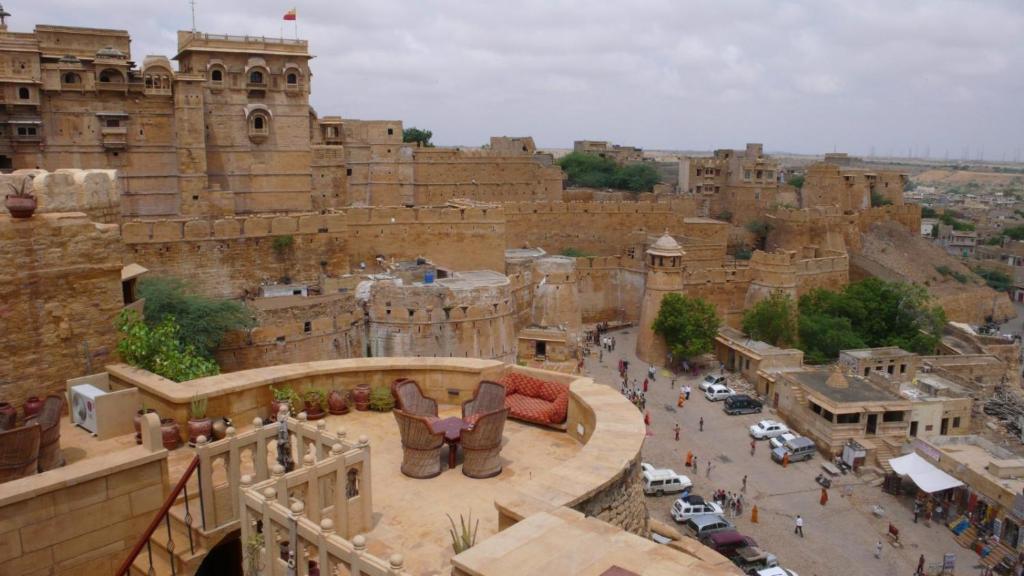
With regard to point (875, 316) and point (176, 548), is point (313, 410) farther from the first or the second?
point (875, 316)

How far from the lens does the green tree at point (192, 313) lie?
43.4ft

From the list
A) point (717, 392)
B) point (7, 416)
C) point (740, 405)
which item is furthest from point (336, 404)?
point (717, 392)

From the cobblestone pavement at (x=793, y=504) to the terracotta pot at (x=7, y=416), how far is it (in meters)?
14.0

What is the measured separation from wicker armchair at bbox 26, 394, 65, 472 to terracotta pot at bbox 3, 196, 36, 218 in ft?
5.61

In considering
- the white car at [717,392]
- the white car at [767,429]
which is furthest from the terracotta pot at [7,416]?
the white car at [717,392]

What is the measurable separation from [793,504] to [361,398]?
15106mm

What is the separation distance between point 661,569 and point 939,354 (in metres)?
33.5

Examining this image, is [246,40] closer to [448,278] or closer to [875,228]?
[448,278]

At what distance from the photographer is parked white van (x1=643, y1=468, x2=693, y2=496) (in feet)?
60.3

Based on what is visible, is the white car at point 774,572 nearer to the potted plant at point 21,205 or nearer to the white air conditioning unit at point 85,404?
the white air conditioning unit at point 85,404

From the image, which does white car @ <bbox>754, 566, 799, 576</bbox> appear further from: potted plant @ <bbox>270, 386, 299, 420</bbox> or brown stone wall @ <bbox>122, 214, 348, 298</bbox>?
brown stone wall @ <bbox>122, 214, 348, 298</bbox>

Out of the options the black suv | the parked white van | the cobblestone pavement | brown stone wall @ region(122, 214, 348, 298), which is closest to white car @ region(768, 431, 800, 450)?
the cobblestone pavement

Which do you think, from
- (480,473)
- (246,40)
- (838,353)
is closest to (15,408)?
(480,473)

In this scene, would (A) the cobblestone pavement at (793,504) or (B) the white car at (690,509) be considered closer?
(A) the cobblestone pavement at (793,504)
